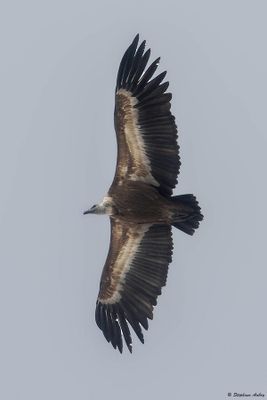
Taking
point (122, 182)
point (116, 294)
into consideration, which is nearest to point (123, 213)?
point (122, 182)

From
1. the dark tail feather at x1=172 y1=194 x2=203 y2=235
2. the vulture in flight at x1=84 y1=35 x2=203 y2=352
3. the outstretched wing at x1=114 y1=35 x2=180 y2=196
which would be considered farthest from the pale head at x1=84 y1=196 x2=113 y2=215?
the dark tail feather at x1=172 y1=194 x2=203 y2=235

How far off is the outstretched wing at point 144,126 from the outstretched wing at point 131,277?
4.03ft

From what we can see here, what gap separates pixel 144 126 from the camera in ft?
47.3

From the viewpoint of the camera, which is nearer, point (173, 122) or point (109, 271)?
point (173, 122)

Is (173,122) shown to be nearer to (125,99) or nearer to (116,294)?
(125,99)

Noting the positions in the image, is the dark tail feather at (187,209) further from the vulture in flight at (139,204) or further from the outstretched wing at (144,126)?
the outstretched wing at (144,126)

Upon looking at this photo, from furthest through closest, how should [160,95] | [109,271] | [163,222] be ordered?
[109,271]
[163,222]
[160,95]

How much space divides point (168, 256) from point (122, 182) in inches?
65.1

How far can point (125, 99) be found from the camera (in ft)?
47.4

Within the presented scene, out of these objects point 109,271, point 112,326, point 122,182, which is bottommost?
point 112,326

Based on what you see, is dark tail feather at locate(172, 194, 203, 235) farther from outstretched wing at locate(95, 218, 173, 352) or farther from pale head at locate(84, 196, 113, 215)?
pale head at locate(84, 196, 113, 215)

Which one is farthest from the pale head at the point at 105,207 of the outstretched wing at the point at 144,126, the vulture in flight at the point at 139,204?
the outstretched wing at the point at 144,126

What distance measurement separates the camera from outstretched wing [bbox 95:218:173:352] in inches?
611

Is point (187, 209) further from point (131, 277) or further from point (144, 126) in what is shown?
point (131, 277)
